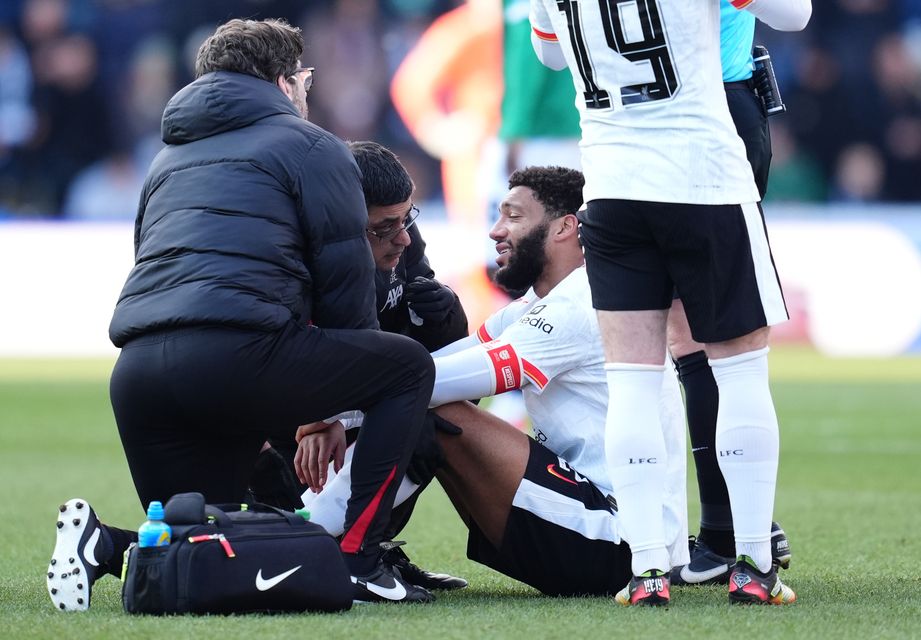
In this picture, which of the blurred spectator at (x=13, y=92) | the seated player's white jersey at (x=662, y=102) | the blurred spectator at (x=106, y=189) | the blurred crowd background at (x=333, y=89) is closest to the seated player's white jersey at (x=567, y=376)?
the seated player's white jersey at (x=662, y=102)

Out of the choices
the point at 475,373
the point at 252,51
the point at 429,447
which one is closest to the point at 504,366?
the point at 475,373

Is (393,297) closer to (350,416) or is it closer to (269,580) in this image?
(350,416)

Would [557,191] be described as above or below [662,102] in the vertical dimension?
below

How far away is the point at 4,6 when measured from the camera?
1945 centimetres

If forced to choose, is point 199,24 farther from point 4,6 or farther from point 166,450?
point 166,450

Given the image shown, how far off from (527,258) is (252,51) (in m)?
1.05

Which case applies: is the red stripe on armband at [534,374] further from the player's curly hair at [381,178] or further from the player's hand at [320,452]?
the player's curly hair at [381,178]

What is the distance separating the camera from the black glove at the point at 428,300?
4707mm

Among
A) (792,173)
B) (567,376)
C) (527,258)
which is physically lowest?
(792,173)

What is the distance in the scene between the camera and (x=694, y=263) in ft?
12.4

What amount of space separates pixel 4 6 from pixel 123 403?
16940 mm

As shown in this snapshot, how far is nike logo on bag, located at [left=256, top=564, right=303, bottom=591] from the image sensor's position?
3545 millimetres

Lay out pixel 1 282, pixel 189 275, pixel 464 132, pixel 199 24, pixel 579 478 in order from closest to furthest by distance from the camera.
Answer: pixel 189 275 < pixel 579 478 < pixel 1 282 < pixel 464 132 < pixel 199 24

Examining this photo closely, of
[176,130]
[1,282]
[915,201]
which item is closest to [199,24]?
[1,282]
